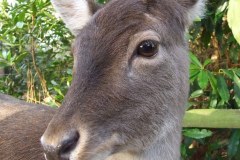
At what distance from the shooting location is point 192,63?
3516 mm

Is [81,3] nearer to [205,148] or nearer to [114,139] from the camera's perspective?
[114,139]

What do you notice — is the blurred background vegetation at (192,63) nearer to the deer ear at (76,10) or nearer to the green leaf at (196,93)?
the green leaf at (196,93)

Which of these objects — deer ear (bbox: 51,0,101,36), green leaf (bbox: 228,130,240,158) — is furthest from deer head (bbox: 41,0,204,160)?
green leaf (bbox: 228,130,240,158)

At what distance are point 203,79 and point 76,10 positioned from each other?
1062 mm

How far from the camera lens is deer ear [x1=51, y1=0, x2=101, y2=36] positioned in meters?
3.03

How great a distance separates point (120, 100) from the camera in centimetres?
236

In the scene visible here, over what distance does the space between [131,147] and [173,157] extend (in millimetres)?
570

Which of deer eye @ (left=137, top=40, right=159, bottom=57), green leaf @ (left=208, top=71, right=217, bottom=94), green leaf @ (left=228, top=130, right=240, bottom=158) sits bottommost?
green leaf @ (left=228, top=130, right=240, bottom=158)

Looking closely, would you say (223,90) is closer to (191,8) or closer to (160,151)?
(191,8)

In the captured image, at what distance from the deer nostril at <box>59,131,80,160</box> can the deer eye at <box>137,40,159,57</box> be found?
625 mm

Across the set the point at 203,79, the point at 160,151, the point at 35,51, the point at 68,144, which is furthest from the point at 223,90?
the point at 35,51

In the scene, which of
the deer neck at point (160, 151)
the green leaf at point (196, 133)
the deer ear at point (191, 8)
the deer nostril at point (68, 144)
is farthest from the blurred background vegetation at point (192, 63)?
the deer nostril at point (68, 144)

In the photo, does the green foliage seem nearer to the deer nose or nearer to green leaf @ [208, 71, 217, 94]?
green leaf @ [208, 71, 217, 94]

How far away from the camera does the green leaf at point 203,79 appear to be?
3305 millimetres
